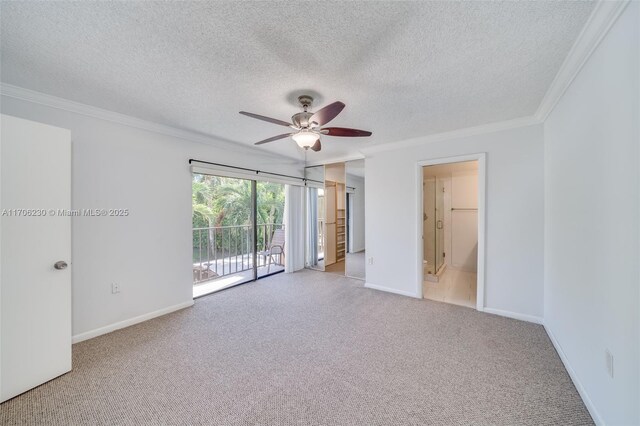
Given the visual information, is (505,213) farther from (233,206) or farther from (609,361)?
(233,206)

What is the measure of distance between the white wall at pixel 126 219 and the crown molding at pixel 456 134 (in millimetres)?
2718

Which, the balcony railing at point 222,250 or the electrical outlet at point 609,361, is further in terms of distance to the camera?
the balcony railing at point 222,250

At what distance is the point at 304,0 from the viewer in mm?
1262

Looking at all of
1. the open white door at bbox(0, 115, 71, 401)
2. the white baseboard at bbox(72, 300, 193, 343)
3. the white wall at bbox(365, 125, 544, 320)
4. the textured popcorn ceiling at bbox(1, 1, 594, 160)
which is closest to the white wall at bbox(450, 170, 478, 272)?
the white wall at bbox(365, 125, 544, 320)

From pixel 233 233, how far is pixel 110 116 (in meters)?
2.85

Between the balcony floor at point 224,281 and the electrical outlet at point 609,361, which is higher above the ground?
the electrical outlet at point 609,361

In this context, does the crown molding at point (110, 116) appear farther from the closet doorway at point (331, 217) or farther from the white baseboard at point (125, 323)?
the white baseboard at point (125, 323)

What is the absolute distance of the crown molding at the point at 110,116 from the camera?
7.09 ft

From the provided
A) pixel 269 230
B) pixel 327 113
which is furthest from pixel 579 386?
pixel 269 230

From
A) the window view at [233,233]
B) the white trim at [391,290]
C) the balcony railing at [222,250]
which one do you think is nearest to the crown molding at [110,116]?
the window view at [233,233]

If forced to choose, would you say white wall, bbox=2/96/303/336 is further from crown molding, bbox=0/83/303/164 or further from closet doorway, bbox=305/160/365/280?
closet doorway, bbox=305/160/365/280

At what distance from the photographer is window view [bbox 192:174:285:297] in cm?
450

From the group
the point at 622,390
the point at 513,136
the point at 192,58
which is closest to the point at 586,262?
the point at 622,390

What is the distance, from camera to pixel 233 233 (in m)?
5.04
